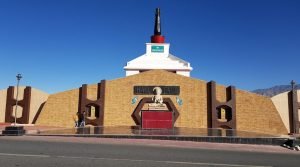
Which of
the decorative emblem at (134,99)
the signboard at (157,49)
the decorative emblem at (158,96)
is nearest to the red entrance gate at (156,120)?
the decorative emblem at (158,96)

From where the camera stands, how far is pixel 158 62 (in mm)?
51250

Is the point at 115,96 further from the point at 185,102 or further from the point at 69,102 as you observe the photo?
the point at 185,102

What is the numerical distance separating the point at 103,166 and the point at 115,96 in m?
25.7

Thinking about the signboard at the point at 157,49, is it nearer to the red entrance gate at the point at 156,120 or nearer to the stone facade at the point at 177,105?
the stone facade at the point at 177,105

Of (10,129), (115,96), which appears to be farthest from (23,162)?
(115,96)

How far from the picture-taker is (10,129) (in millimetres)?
18797

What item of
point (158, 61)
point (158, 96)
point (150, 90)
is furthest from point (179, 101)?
point (158, 61)

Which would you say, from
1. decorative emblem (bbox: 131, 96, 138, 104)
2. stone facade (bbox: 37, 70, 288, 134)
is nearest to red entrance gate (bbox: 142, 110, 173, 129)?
stone facade (bbox: 37, 70, 288, 134)

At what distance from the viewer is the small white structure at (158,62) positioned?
49.6 m

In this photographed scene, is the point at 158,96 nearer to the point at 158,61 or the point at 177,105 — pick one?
the point at 177,105

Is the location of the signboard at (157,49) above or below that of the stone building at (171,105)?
above

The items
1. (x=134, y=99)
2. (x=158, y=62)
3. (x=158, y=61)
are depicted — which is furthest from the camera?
(x=158, y=61)

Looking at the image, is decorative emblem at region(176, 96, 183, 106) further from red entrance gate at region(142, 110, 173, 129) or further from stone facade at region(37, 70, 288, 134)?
red entrance gate at region(142, 110, 173, 129)

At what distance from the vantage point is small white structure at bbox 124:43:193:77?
1951 inches
